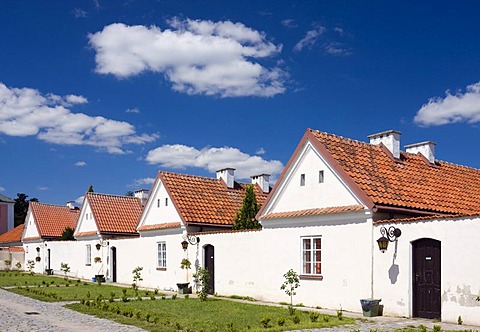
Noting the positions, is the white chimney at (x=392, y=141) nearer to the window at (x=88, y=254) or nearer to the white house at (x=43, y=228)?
the window at (x=88, y=254)

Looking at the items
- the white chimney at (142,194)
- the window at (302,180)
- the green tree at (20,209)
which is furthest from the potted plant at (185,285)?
the green tree at (20,209)

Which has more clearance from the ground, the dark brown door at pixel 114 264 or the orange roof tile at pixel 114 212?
the orange roof tile at pixel 114 212

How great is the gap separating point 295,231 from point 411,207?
3851 millimetres

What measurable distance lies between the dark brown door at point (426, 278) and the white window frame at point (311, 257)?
11.9ft

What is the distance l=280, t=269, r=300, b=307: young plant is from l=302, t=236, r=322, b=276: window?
457 millimetres

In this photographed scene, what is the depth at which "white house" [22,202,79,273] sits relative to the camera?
146 ft

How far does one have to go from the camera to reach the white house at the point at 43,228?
44.6 m

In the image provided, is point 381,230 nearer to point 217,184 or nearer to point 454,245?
point 454,245

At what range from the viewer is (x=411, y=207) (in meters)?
17.3

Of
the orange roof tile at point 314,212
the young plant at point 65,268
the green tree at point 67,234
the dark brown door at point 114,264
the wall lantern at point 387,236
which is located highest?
the orange roof tile at point 314,212

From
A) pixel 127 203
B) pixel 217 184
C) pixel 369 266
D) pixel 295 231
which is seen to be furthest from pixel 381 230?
pixel 127 203

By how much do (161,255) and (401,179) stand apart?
12622mm

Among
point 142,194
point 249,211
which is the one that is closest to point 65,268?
point 142,194

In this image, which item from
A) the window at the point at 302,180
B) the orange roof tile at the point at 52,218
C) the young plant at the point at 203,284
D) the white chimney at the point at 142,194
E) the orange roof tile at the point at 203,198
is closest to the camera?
the window at the point at 302,180
